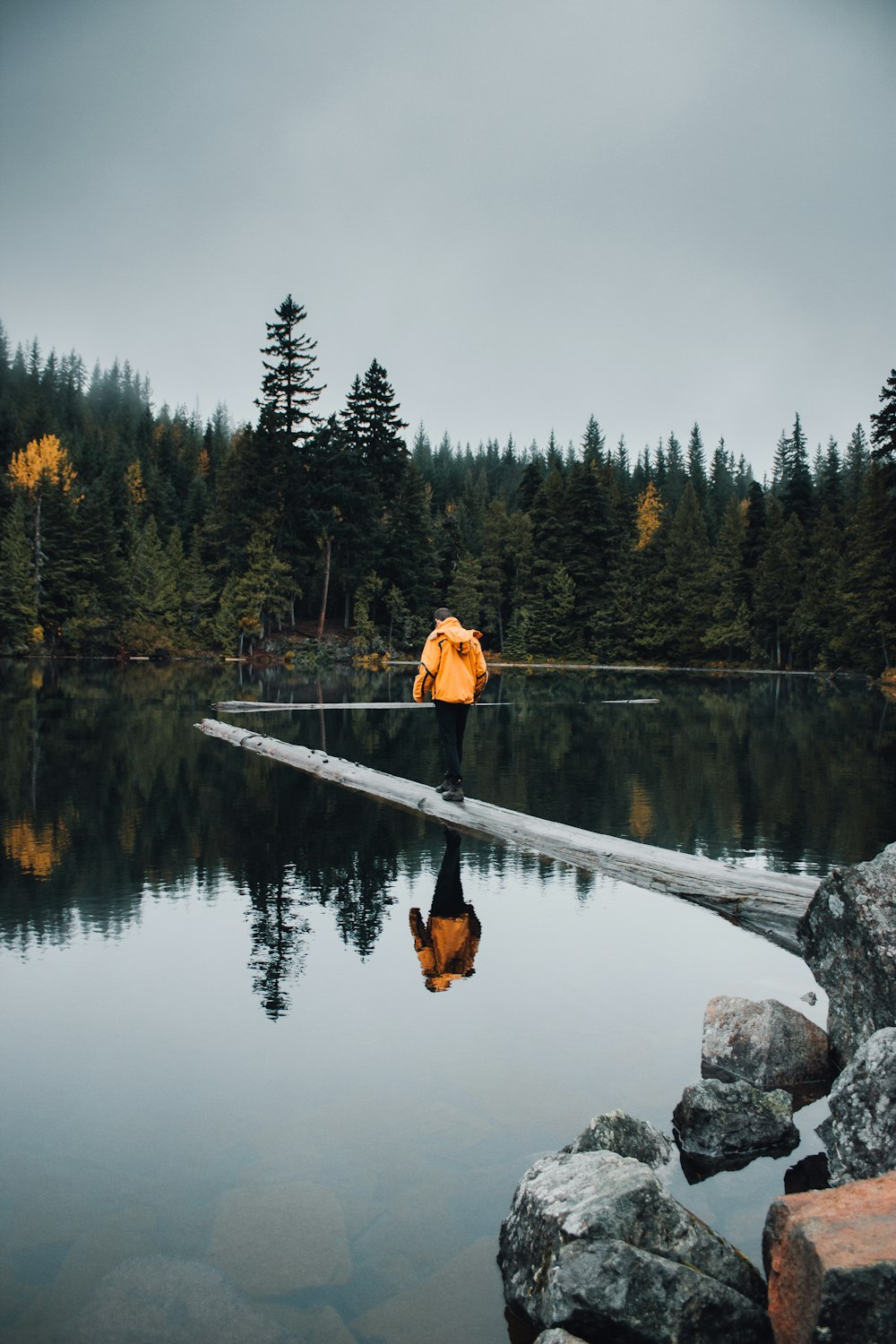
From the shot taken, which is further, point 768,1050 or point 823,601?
point 823,601

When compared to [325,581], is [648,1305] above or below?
below

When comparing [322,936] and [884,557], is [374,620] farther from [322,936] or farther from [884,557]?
[322,936]

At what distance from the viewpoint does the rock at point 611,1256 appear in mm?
2980

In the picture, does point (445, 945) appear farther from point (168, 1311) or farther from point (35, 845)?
point (35, 845)

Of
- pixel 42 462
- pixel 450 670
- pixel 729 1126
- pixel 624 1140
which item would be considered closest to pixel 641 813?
pixel 450 670

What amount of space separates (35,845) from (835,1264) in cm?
866

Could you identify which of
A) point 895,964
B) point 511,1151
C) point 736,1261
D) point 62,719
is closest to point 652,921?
point 895,964

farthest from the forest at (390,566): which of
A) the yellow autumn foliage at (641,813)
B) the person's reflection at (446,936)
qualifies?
the person's reflection at (446,936)

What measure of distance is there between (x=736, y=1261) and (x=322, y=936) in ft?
14.3

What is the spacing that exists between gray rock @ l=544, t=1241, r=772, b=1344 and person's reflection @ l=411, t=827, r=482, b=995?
311cm

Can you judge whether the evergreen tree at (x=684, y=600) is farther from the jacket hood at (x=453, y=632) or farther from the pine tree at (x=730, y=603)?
the jacket hood at (x=453, y=632)

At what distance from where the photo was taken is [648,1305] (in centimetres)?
296

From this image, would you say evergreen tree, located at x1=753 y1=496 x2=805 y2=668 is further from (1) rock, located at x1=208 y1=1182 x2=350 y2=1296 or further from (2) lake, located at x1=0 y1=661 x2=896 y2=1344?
(1) rock, located at x1=208 y1=1182 x2=350 y2=1296

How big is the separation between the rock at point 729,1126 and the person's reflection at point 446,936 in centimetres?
208
